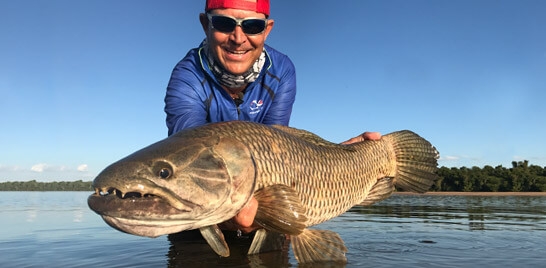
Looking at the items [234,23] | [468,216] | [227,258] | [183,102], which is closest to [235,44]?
[234,23]

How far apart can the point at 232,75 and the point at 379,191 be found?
223 centimetres

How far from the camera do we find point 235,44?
17.2 feet

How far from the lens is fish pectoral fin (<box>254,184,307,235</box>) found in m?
3.42

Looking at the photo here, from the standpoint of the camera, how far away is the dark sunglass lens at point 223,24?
201 inches

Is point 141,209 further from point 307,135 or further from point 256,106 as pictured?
point 256,106

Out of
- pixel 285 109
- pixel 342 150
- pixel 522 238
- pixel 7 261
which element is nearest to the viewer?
pixel 342 150

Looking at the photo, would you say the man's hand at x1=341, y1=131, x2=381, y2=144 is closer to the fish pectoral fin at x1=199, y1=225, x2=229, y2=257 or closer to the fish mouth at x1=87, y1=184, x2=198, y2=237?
the fish pectoral fin at x1=199, y1=225, x2=229, y2=257

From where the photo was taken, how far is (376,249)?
5.61 metres

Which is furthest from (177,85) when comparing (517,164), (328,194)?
(517,164)

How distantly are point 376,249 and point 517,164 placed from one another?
57193 mm

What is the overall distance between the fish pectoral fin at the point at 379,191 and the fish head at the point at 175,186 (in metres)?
2.20

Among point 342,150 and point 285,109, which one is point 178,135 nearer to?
point 342,150

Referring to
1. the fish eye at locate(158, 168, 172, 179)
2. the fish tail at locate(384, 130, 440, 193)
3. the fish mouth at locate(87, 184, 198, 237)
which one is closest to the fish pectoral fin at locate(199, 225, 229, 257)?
the fish mouth at locate(87, 184, 198, 237)

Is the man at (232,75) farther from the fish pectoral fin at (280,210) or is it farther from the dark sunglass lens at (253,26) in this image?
the fish pectoral fin at (280,210)
